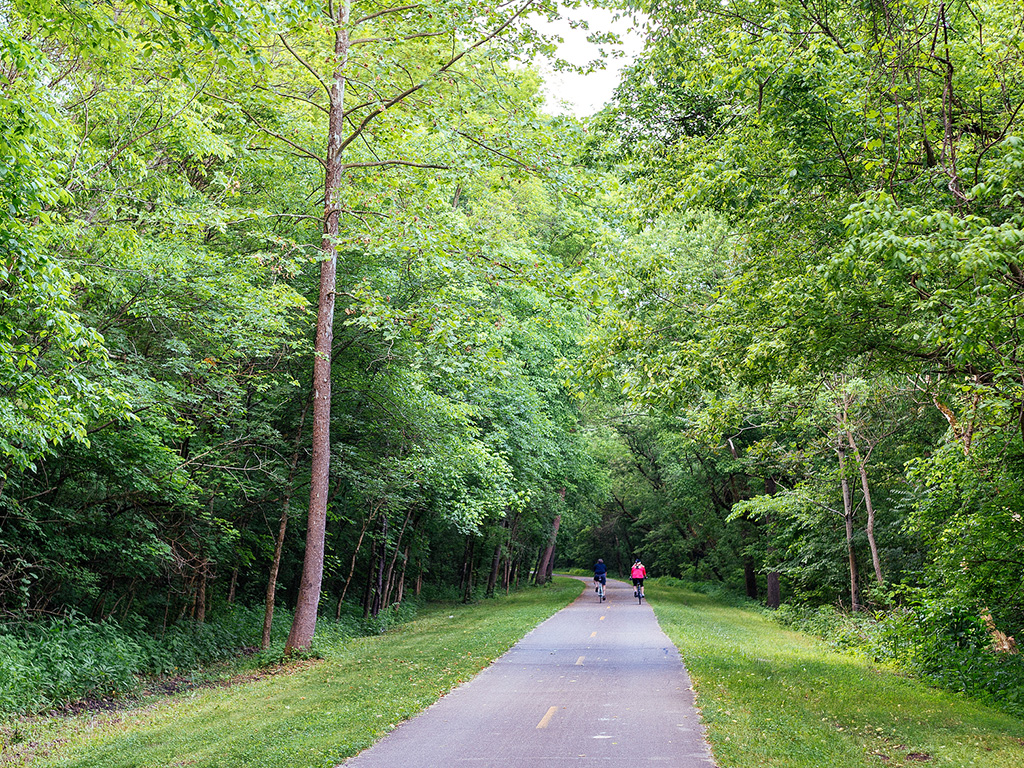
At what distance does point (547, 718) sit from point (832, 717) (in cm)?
363

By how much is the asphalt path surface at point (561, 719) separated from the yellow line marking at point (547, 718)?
12mm

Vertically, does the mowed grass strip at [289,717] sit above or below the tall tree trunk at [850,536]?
below

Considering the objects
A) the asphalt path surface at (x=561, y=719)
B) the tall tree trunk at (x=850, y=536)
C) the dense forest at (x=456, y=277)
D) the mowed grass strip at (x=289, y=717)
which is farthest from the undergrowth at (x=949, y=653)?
the mowed grass strip at (x=289, y=717)

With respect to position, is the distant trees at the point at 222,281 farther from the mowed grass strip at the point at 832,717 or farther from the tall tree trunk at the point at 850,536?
A: the tall tree trunk at the point at 850,536

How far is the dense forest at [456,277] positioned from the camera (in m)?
8.45

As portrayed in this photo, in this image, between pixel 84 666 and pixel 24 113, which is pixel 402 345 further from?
pixel 24 113

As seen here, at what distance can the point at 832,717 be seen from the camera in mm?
9867

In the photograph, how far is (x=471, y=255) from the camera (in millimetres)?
15109

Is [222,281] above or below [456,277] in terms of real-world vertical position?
below

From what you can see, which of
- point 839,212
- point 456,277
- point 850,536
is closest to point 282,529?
point 456,277

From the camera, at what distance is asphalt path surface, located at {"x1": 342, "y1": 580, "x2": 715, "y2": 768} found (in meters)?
7.60

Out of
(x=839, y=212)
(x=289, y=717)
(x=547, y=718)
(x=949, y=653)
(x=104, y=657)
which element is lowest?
(x=104, y=657)

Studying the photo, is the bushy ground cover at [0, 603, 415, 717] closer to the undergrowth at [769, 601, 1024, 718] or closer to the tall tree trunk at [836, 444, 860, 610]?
the undergrowth at [769, 601, 1024, 718]

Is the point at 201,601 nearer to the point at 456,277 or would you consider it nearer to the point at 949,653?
the point at 456,277
